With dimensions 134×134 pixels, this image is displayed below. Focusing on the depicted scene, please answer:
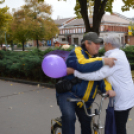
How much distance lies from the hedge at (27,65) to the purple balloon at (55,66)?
241 inches

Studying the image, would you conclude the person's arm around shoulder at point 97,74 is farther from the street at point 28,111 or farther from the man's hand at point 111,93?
the street at point 28,111

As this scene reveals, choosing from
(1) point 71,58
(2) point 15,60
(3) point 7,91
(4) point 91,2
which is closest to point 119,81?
(1) point 71,58

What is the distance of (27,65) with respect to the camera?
948 cm

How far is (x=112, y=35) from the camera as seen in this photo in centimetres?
263

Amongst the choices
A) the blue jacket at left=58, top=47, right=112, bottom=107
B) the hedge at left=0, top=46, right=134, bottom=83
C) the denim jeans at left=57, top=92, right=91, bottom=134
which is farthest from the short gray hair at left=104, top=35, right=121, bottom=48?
the hedge at left=0, top=46, right=134, bottom=83

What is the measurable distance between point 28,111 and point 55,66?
330 centimetres

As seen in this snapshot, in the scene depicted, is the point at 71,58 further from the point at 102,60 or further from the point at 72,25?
the point at 72,25

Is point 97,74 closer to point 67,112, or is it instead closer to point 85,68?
point 85,68

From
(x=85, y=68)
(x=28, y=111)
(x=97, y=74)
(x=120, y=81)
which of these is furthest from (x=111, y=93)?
(x=28, y=111)

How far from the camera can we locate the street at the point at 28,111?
14.3 ft

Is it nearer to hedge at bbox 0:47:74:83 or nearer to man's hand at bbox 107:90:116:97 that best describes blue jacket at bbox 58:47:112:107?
man's hand at bbox 107:90:116:97

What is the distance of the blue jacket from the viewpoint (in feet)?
7.71

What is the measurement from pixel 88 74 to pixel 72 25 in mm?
66529

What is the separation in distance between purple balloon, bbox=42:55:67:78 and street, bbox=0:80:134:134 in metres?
2.01
